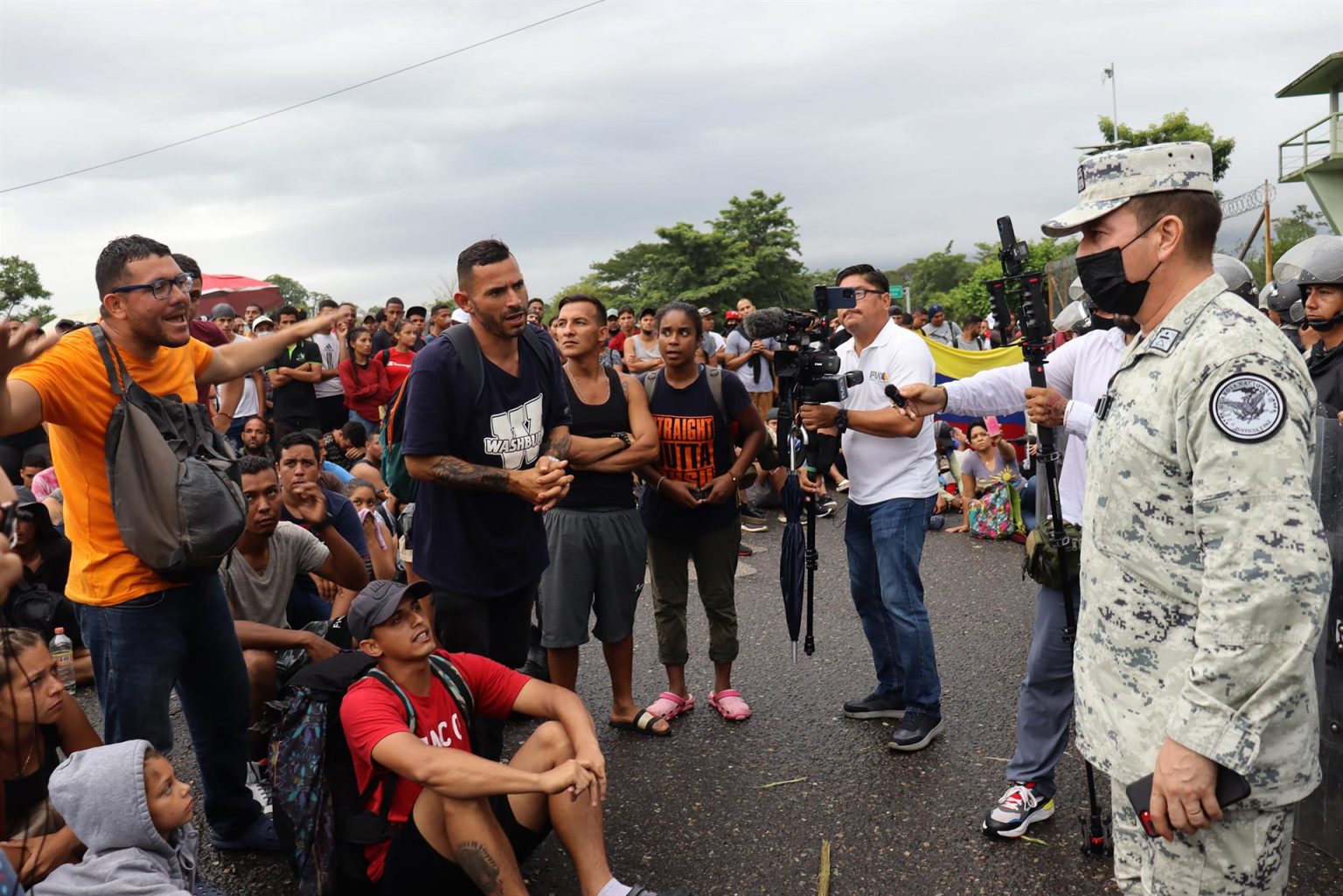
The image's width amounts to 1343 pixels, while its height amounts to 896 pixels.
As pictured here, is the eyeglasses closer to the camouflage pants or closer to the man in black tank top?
the man in black tank top

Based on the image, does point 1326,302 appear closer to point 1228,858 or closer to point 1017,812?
point 1017,812

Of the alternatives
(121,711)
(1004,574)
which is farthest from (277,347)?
(1004,574)

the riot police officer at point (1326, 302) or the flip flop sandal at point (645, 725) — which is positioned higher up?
the riot police officer at point (1326, 302)

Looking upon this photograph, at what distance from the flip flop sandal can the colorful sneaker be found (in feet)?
5.57

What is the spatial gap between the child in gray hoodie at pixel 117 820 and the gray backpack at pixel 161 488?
62cm

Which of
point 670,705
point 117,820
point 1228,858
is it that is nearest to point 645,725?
point 670,705

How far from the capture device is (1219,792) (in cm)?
183

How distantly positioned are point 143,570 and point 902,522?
3.10 meters

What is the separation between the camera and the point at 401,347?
1227cm

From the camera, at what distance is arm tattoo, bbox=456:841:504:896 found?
9.95 feet

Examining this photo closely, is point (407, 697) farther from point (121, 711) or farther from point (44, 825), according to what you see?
point (44, 825)

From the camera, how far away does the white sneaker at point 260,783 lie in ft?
13.6

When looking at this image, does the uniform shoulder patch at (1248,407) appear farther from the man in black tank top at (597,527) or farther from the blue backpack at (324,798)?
the man in black tank top at (597,527)

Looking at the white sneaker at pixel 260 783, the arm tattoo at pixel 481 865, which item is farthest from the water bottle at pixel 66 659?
the arm tattoo at pixel 481 865
